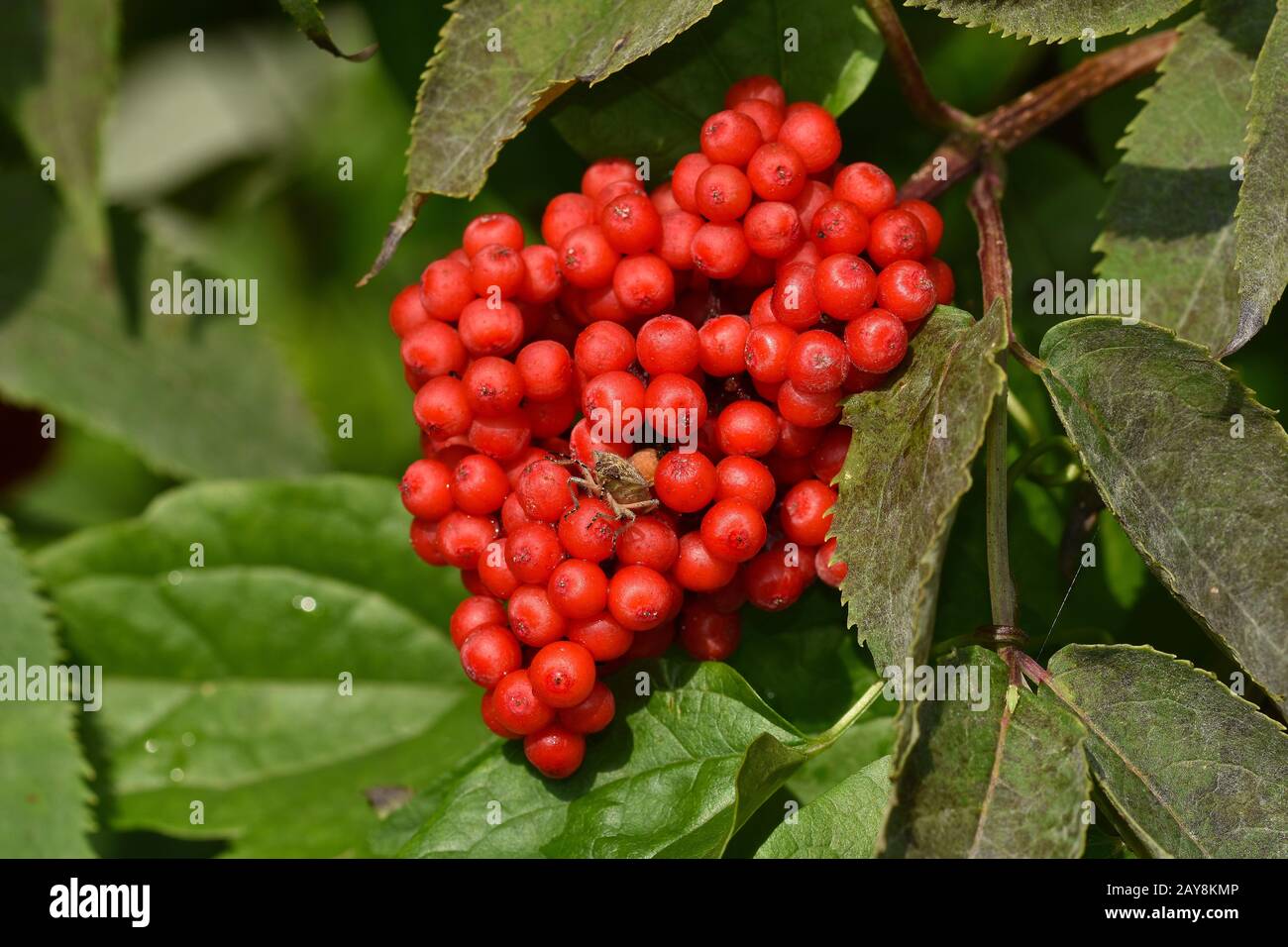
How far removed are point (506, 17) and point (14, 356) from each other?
1702 mm

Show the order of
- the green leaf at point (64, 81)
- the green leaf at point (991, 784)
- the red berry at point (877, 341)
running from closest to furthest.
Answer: the green leaf at point (991, 784) < the red berry at point (877, 341) < the green leaf at point (64, 81)

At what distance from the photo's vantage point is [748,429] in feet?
6.15

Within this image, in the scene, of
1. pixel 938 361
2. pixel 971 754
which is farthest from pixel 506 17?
pixel 971 754

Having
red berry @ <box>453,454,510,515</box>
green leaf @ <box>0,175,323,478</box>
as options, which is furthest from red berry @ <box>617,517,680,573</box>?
green leaf @ <box>0,175,323,478</box>

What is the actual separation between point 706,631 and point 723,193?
0.74m

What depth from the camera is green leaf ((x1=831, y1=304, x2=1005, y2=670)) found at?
5.34ft

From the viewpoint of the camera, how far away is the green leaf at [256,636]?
2842mm

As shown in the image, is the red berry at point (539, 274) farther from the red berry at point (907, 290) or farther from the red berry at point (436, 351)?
the red berry at point (907, 290)

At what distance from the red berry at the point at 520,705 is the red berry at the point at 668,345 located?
55cm

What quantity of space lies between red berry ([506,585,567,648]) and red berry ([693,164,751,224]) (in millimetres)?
657

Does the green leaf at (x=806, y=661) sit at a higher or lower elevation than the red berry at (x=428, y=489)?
lower

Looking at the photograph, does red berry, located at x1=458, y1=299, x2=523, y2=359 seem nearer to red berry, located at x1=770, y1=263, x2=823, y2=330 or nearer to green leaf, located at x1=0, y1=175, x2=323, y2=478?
red berry, located at x1=770, y1=263, x2=823, y2=330

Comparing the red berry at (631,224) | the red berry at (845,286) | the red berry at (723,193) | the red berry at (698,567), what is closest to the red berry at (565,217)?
the red berry at (631,224)
